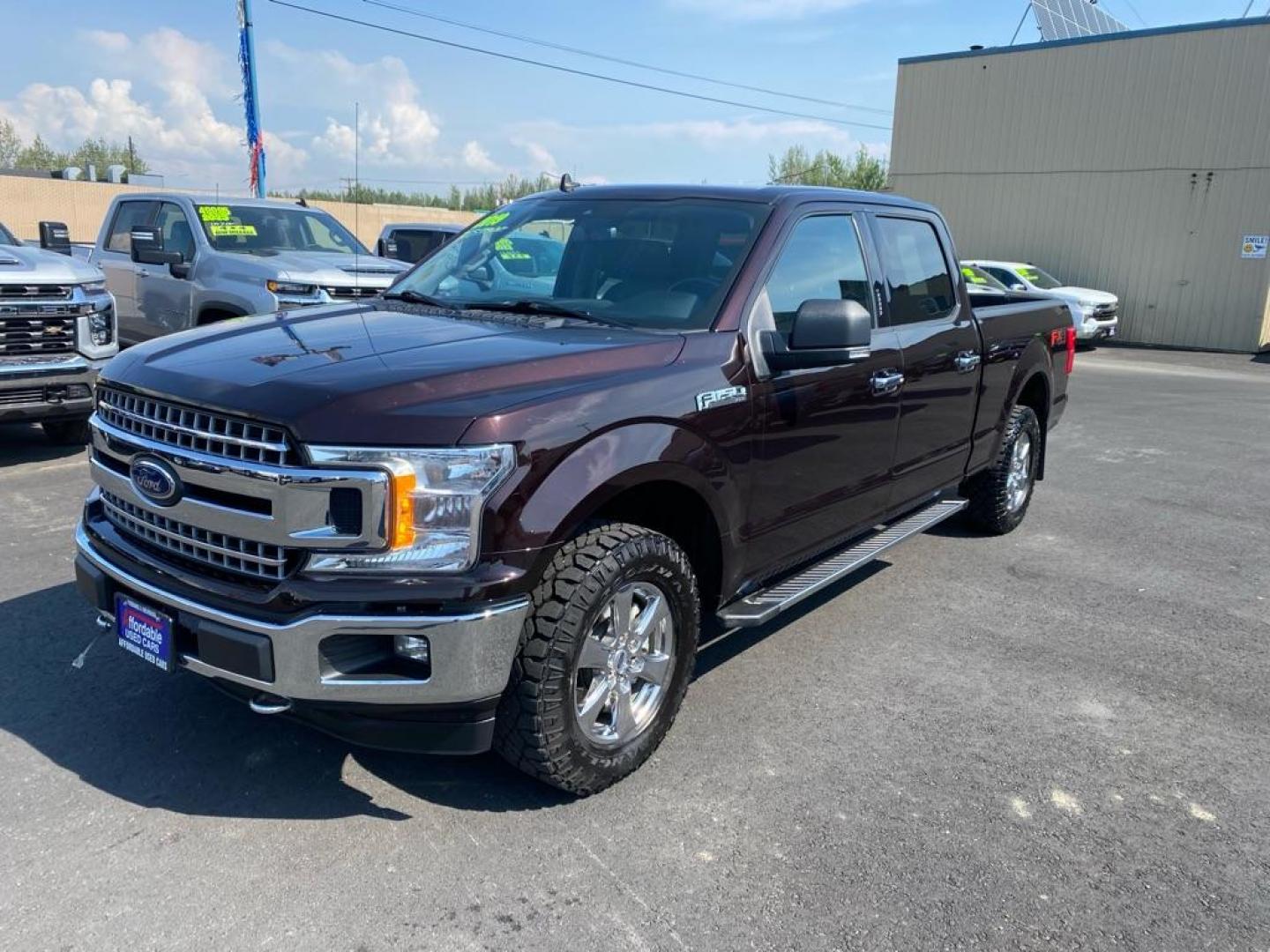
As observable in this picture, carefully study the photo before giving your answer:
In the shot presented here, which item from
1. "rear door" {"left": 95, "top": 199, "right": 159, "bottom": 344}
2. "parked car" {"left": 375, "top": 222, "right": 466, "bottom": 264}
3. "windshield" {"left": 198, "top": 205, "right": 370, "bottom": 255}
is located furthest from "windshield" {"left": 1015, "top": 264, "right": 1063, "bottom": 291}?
"rear door" {"left": 95, "top": 199, "right": 159, "bottom": 344}

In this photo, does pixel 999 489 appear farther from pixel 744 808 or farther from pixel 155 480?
pixel 155 480

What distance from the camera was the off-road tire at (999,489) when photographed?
20.2 ft

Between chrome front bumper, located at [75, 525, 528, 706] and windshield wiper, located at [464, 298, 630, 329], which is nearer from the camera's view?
chrome front bumper, located at [75, 525, 528, 706]

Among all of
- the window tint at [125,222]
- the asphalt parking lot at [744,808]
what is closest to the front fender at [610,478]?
the asphalt parking lot at [744,808]

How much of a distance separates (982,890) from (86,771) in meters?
2.82

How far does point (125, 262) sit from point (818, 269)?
847cm

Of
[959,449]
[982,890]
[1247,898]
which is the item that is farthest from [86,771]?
[959,449]

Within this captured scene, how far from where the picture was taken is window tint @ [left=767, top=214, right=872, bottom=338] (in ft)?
12.8

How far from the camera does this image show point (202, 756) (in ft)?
11.1

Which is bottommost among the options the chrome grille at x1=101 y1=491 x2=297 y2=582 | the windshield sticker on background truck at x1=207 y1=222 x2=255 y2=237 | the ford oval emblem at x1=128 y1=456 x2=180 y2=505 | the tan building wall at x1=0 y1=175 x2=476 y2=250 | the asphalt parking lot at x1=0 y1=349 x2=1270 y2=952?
the asphalt parking lot at x1=0 y1=349 x2=1270 y2=952

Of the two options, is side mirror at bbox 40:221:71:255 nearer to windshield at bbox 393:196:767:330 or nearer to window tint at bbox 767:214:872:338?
windshield at bbox 393:196:767:330

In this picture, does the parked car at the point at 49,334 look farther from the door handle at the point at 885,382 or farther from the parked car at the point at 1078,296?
the parked car at the point at 1078,296

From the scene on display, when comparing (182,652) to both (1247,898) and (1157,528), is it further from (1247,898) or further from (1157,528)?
(1157,528)

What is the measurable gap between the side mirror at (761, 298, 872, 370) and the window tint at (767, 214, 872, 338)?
155mm
